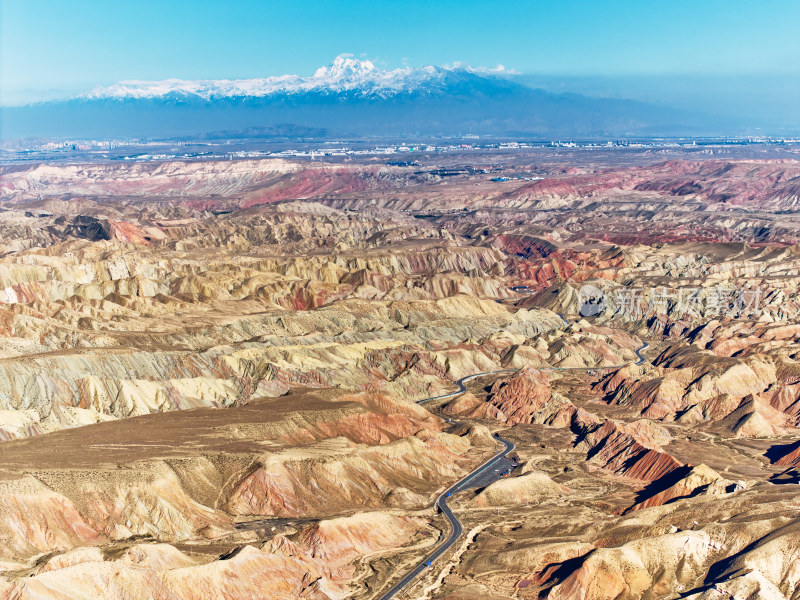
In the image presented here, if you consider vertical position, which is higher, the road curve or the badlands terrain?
the badlands terrain

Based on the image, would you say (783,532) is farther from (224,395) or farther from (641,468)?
(224,395)

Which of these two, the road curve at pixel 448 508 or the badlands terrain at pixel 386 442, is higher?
the badlands terrain at pixel 386 442

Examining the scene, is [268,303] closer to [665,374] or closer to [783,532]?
[665,374]

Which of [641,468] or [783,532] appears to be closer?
[783,532]

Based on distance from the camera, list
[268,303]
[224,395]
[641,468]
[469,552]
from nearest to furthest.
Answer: [469,552]
[641,468]
[224,395]
[268,303]

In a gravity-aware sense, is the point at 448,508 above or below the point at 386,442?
below

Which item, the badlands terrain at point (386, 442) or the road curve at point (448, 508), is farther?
the road curve at point (448, 508)

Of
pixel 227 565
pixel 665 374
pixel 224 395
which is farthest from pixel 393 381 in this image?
pixel 227 565

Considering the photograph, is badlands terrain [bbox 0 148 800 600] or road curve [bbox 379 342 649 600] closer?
badlands terrain [bbox 0 148 800 600]

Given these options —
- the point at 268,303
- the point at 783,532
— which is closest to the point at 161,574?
the point at 783,532

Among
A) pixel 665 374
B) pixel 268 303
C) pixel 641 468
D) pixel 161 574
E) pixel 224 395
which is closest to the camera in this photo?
pixel 161 574

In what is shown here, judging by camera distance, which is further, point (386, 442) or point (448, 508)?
point (386, 442)
